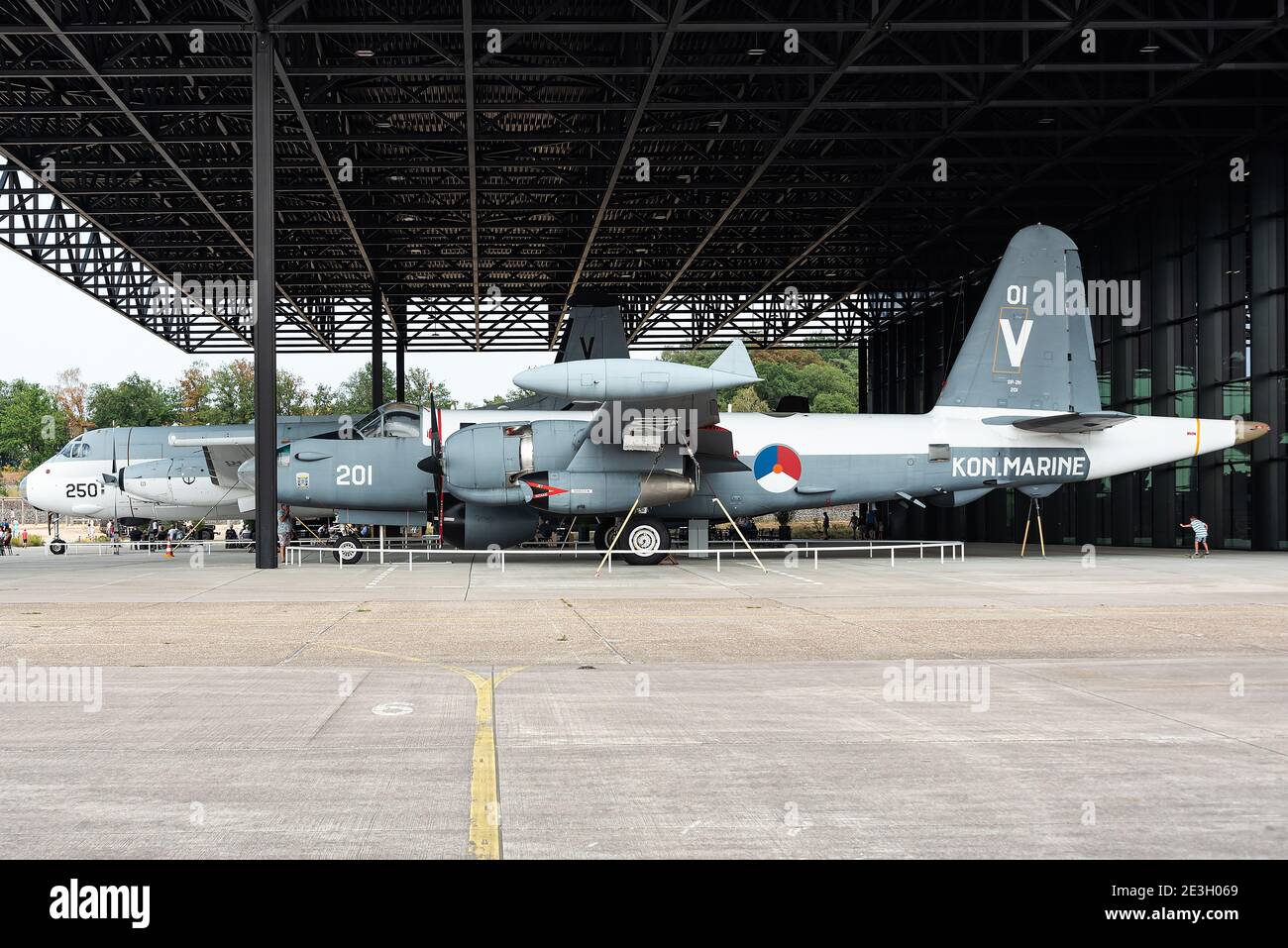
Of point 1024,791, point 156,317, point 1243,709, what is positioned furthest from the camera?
point 156,317

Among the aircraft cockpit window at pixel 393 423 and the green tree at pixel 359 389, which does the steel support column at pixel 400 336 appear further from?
the green tree at pixel 359 389

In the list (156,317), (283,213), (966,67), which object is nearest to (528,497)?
(966,67)

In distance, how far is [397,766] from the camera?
20.0 ft

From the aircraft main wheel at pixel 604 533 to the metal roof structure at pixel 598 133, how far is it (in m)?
10.2

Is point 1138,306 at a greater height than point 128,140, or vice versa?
point 128,140

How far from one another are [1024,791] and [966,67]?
2196 centimetres

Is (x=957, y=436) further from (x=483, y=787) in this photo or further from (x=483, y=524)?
(x=483, y=787)

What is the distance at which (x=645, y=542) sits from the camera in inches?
992

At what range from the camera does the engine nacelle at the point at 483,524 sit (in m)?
25.8

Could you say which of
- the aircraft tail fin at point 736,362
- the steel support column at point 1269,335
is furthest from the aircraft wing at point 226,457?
the steel support column at point 1269,335

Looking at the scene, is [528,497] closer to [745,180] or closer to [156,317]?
[745,180]

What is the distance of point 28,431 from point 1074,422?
101194 millimetres

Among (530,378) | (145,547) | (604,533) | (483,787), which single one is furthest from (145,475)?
(483,787)

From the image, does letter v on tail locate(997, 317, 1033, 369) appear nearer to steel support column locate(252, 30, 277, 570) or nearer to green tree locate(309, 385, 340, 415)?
steel support column locate(252, 30, 277, 570)
